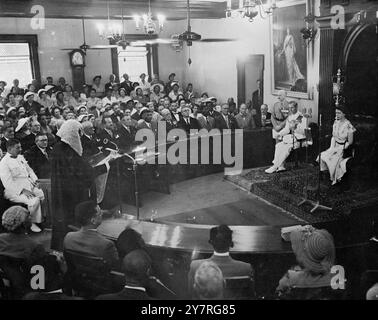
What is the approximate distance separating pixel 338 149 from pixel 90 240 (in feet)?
16.1

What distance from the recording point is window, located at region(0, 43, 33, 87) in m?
11.9

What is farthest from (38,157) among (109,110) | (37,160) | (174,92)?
(174,92)

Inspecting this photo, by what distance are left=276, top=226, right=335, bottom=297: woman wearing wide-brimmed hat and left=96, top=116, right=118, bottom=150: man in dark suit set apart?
15.0 feet

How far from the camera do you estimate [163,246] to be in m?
3.75

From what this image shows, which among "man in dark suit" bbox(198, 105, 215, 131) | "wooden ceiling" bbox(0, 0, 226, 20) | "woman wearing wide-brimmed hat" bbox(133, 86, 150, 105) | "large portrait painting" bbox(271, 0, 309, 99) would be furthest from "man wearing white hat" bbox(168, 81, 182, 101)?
"large portrait painting" bbox(271, 0, 309, 99)

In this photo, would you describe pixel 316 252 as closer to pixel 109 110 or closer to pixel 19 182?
pixel 19 182

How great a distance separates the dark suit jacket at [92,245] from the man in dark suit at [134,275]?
14cm

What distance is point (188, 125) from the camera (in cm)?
902

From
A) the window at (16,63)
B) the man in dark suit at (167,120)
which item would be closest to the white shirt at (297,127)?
the man in dark suit at (167,120)

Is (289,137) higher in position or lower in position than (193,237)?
higher

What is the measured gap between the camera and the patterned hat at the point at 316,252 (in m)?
3.24

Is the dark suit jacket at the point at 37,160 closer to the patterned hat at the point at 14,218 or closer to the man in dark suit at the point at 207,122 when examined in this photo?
the patterned hat at the point at 14,218

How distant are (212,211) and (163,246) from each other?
3.03m
